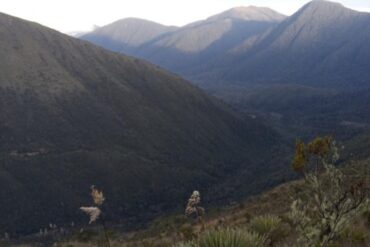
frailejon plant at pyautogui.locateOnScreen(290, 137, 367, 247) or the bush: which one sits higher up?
frailejon plant at pyautogui.locateOnScreen(290, 137, 367, 247)

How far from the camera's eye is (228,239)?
7836 mm

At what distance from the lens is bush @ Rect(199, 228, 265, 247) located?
785 centimetres

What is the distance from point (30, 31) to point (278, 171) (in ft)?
315

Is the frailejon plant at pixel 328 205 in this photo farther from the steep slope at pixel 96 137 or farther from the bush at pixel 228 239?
the steep slope at pixel 96 137

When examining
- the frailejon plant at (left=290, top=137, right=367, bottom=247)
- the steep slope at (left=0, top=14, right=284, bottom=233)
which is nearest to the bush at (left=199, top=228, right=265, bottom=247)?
the frailejon plant at (left=290, top=137, right=367, bottom=247)

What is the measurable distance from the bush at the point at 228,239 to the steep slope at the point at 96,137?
98.0 meters

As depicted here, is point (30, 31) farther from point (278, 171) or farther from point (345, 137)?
point (345, 137)

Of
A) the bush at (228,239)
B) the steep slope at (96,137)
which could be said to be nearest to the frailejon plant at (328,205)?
the bush at (228,239)

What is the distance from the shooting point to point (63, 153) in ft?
418

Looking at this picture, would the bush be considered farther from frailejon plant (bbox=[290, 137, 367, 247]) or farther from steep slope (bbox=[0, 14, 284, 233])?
steep slope (bbox=[0, 14, 284, 233])

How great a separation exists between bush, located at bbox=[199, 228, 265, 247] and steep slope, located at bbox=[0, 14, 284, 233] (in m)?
98.0

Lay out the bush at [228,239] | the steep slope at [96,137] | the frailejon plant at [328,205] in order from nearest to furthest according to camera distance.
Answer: the frailejon plant at [328,205] < the bush at [228,239] < the steep slope at [96,137]

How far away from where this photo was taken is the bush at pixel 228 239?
7848mm

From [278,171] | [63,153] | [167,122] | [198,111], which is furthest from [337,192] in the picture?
[198,111]
